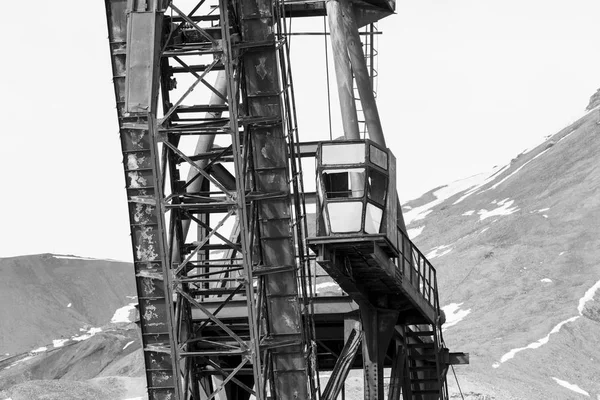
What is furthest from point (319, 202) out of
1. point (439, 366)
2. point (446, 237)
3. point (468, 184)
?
point (468, 184)

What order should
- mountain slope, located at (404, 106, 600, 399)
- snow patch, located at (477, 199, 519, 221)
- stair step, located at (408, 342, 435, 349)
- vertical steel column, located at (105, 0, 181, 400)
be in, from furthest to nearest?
snow patch, located at (477, 199, 519, 221) → mountain slope, located at (404, 106, 600, 399) → stair step, located at (408, 342, 435, 349) → vertical steel column, located at (105, 0, 181, 400)

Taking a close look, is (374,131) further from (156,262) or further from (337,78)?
(156,262)

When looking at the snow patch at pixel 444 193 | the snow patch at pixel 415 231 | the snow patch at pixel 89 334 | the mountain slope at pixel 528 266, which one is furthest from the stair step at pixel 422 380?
the snow patch at pixel 444 193

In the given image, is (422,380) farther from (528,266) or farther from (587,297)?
(528,266)

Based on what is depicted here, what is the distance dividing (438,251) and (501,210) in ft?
39.0

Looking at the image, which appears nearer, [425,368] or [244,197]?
[244,197]

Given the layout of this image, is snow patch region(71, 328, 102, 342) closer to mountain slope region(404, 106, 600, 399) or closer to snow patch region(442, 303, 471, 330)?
mountain slope region(404, 106, 600, 399)

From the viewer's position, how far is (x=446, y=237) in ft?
343

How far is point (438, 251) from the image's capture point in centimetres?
9888

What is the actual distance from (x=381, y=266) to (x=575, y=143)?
103 meters

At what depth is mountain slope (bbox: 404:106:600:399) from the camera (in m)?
58.0

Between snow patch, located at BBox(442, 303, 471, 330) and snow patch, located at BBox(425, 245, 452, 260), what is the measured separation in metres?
16.7

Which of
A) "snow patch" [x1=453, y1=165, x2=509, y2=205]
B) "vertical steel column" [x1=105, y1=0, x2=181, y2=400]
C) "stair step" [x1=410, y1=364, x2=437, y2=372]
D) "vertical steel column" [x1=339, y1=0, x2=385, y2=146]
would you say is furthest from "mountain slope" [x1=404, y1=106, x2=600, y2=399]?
"vertical steel column" [x1=105, y1=0, x2=181, y2=400]

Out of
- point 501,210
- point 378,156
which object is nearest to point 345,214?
point 378,156
